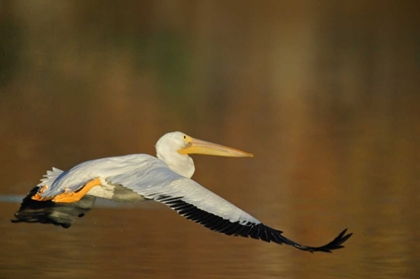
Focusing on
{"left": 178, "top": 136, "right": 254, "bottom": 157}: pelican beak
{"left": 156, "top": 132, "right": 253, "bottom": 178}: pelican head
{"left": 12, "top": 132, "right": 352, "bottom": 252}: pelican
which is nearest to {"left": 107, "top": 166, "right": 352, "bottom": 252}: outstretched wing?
{"left": 12, "top": 132, "right": 352, "bottom": 252}: pelican

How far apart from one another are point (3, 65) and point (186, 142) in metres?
8.89

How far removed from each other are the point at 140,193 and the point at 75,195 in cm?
37

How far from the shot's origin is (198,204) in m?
5.56

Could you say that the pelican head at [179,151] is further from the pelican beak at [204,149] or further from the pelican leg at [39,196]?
the pelican leg at [39,196]

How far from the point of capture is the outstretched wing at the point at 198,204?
A: 5.34 metres

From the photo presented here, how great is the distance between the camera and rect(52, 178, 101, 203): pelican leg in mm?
5910

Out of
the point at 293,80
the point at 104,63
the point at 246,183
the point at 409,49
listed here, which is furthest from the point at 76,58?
the point at 246,183

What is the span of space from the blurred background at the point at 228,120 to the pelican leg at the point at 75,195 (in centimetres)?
67

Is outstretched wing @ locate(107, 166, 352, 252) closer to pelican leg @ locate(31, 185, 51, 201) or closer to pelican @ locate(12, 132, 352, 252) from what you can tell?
pelican @ locate(12, 132, 352, 252)

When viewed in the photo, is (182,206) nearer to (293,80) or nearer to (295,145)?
(295,145)

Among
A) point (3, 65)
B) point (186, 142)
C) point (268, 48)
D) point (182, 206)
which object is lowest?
point (182, 206)

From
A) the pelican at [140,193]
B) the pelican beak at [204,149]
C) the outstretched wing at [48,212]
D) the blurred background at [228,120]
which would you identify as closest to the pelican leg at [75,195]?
the pelican at [140,193]

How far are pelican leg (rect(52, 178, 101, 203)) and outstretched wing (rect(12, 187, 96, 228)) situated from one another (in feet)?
0.34

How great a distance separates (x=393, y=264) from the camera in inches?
267
